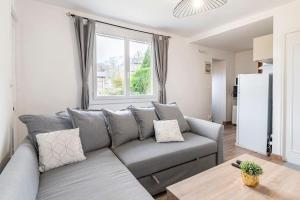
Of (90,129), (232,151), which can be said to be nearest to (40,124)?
(90,129)

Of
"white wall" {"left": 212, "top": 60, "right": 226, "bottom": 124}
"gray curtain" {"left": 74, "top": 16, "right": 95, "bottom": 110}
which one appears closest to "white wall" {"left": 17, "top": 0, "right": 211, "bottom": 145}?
"gray curtain" {"left": 74, "top": 16, "right": 95, "bottom": 110}

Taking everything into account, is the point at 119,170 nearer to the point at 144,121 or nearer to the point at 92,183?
the point at 92,183

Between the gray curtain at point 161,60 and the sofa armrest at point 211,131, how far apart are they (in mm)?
1192

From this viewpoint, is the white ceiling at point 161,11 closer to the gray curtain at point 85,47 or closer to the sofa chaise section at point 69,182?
the gray curtain at point 85,47

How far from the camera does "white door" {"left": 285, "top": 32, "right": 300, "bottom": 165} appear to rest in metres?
2.53

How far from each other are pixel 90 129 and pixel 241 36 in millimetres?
3744

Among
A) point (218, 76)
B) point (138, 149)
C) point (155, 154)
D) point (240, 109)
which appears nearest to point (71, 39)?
point (138, 149)

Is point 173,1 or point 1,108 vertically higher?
point 173,1

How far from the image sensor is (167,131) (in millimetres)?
2299

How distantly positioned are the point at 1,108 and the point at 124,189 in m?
1.30

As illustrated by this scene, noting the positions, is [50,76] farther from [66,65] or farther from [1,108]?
[1,108]

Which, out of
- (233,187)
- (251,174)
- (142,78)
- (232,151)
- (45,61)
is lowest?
(232,151)

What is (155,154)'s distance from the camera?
1.85 metres

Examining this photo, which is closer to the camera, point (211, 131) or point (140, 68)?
point (211, 131)
